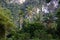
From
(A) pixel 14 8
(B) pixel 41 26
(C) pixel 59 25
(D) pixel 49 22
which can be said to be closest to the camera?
(C) pixel 59 25

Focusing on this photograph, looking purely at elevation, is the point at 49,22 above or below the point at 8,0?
below

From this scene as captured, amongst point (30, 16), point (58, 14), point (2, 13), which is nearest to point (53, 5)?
point (30, 16)

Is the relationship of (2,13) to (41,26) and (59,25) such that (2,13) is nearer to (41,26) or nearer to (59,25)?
(59,25)

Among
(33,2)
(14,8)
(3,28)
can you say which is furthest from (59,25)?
(33,2)

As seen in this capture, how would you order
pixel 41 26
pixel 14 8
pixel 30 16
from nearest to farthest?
1. pixel 41 26
2. pixel 30 16
3. pixel 14 8

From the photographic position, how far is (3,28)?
19.7 meters

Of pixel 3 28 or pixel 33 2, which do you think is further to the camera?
pixel 33 2

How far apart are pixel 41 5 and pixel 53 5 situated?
9841mm

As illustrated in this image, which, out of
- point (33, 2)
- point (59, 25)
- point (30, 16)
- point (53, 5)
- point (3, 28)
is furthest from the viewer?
point (33, 2)

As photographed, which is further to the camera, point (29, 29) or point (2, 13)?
point (29, 29)

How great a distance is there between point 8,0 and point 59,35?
55703mm

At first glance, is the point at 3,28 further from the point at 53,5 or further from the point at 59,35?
the point at 53,5

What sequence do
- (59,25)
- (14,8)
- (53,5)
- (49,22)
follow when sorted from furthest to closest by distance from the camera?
(14,8) < (53,5) < (49,22) < (59,25)

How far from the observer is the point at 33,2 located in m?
75.1
